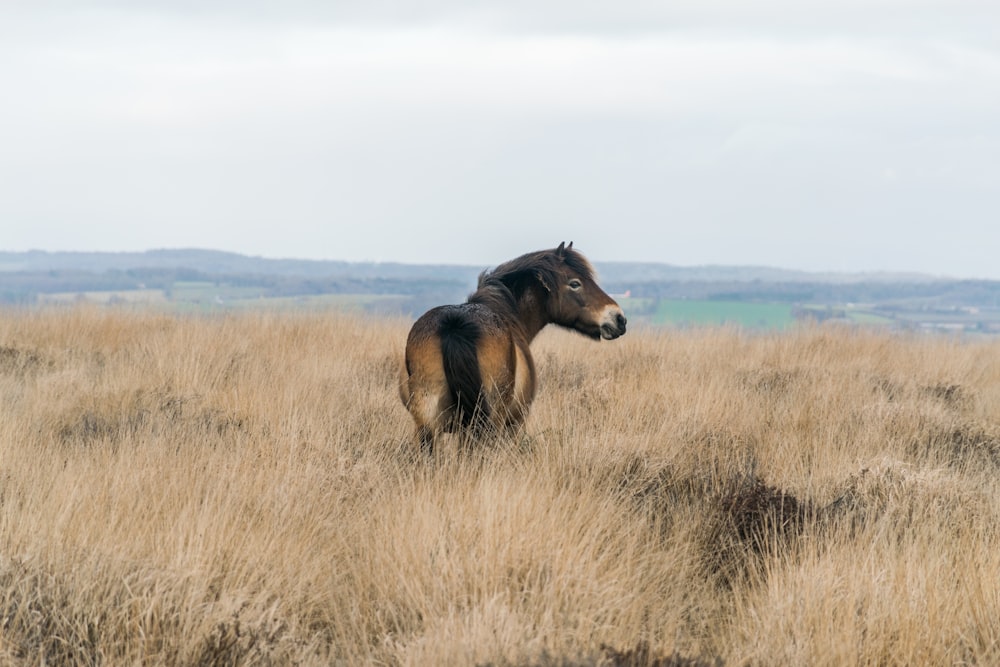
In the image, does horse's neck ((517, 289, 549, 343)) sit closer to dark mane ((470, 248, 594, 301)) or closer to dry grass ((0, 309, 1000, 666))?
dark mane ((470, 248, 594, 301))

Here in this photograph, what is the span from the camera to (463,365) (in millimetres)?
5059

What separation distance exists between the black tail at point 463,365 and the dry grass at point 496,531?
243mm

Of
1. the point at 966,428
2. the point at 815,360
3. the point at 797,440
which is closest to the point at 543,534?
the point at 797,440

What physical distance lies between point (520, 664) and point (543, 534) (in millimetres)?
1047

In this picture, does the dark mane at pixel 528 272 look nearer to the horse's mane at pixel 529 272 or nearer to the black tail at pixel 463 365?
the horse's mane at pixel 529 272

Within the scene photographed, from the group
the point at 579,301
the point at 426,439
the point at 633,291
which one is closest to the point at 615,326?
the point at 579,301

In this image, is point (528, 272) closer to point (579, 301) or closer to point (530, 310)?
point (530, 310)

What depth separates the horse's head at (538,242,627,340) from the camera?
6574mm

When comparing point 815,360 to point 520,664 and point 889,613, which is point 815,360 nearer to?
point 889,613

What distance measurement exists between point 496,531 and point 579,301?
317 centimetres

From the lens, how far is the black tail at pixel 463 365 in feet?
16.6

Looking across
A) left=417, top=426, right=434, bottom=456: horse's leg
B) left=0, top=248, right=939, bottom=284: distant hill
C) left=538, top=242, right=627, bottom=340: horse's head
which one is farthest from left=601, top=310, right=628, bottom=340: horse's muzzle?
left=0, top=248, right=939, bottom=284: distant hill

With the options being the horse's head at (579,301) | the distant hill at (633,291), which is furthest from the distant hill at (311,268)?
the horse's head at (579,301)

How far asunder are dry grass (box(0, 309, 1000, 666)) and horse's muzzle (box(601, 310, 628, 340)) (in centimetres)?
61
